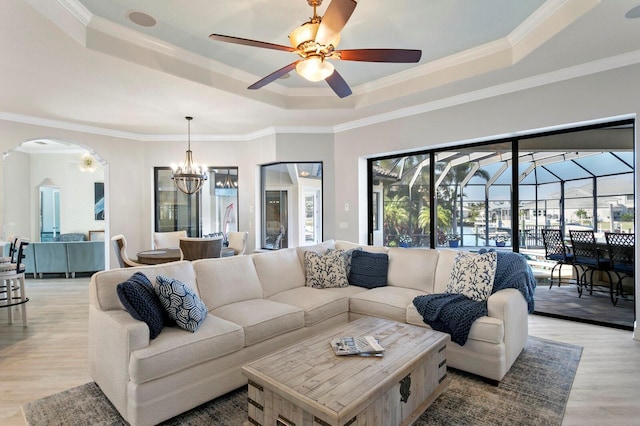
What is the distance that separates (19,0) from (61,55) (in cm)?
89

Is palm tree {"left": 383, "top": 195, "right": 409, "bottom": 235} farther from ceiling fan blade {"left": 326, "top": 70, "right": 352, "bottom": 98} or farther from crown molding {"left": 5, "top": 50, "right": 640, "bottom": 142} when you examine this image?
ceiling fan blade {"left": 326, "top": 70, "right": 352, "bottom": 98}

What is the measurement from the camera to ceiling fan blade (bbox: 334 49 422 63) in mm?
2500

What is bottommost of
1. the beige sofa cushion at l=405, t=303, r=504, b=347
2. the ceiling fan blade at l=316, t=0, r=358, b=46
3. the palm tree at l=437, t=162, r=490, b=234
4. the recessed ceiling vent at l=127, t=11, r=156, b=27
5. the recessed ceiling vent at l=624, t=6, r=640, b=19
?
the beige sofa cushion at l=405, t=303, r=504, b=347

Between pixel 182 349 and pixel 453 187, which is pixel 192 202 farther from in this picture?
pixel 182 349

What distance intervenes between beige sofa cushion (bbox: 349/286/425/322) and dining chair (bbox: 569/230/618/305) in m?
2.24

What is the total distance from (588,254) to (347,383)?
3.91 m

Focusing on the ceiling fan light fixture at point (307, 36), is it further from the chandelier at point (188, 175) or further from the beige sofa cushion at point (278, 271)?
the chandelier at point (188, 175)

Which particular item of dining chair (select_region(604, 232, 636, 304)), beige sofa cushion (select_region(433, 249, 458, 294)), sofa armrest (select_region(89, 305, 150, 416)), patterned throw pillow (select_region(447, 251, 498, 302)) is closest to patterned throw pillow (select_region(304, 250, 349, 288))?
beige sofa cushion (select_region(433, 249, 458, 294))

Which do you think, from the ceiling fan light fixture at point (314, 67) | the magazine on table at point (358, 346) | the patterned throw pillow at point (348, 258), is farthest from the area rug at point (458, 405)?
the ceiling fan light fixture at point (314, 67)

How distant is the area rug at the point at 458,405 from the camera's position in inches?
84.2

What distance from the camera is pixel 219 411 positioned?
7.38 ft

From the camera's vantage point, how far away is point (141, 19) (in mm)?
3092

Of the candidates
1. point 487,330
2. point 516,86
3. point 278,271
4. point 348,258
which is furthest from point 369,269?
point 516,86

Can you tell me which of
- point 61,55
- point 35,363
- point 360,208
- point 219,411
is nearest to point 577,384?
point 219,411
